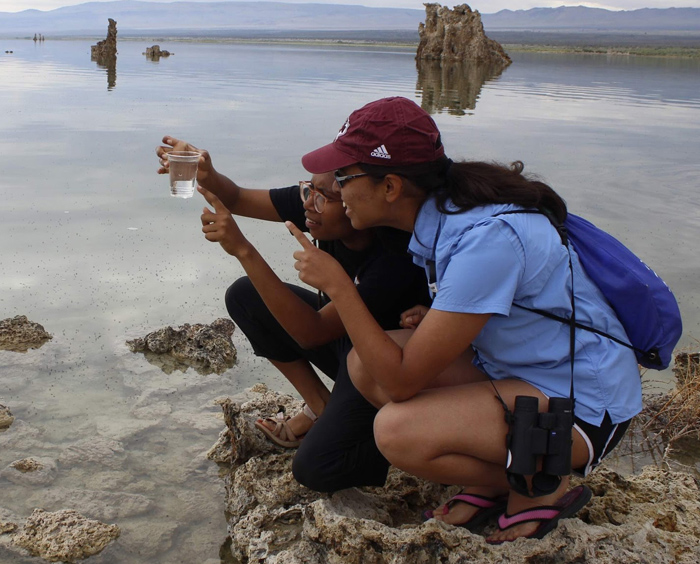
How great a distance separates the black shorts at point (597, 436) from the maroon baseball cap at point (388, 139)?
3.07ft

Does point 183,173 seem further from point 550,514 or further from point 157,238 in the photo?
point 157,238

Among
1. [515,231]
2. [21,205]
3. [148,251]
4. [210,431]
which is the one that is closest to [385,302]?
[515,231]

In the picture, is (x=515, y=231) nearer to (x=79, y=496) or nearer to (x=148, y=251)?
(x=79, y=496)

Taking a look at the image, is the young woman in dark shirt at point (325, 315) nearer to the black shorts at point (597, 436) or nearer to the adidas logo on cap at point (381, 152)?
the adidas logo on cap at point (381, 152)

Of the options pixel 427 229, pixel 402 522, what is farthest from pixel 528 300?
pixel 402 522

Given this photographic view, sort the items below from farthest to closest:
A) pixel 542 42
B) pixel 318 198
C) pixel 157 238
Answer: pixel 542 42
pixel 157 238
pixel 318 198

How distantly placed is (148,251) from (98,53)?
27301 mm

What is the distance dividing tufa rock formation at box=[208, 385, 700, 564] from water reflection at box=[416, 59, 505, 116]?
1173 centimetres

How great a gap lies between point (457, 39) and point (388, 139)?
33306mm

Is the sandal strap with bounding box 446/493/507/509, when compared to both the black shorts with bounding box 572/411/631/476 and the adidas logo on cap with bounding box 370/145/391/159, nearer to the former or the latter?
the black shorts with bounding box 572/411/631/476

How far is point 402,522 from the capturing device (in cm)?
286

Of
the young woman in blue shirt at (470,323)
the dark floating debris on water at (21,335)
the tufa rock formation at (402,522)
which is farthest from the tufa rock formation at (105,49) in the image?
the young woman in blue shirt at (470,323)

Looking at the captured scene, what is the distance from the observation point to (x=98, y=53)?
99.5 feet

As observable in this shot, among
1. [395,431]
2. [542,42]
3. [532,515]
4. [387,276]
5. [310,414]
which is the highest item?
Result: [542,42]
